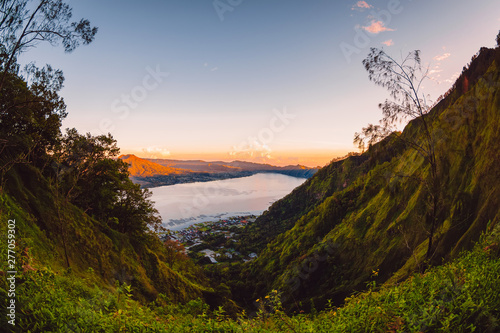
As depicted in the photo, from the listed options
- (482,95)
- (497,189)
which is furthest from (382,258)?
(482,95)

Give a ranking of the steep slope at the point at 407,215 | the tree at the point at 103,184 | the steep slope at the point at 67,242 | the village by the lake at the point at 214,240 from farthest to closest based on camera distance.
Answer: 1. the village by the lake at the point at 214,240
2. the tree at the point at 103,184
3. the steep slope at the point at 407,215
4. the steep slope at the point at 67,242

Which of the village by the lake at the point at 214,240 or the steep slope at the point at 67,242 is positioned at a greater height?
the steep slope at the point at 67,242

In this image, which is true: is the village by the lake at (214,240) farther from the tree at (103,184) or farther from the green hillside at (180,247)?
the tree at (103,184)

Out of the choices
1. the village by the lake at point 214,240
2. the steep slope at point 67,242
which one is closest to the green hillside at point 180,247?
the steep slope at point 67,242

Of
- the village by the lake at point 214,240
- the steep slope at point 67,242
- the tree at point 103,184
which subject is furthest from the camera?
the village by the lake at point 214,240

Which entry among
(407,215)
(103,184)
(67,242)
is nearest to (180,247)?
(103,184)

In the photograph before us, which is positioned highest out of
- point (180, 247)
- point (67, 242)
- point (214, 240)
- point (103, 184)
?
point (103, 184)

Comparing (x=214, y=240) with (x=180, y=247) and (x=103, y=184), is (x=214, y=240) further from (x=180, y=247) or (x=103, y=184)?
(x=103, y=184)

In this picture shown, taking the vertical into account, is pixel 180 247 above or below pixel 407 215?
below

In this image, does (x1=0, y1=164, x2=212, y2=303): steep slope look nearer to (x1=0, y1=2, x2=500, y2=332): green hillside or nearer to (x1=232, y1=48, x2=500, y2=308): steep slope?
(x1=0, y1=2, x2=500, y2=332): green hillside

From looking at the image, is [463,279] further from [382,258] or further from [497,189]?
[382,258]
